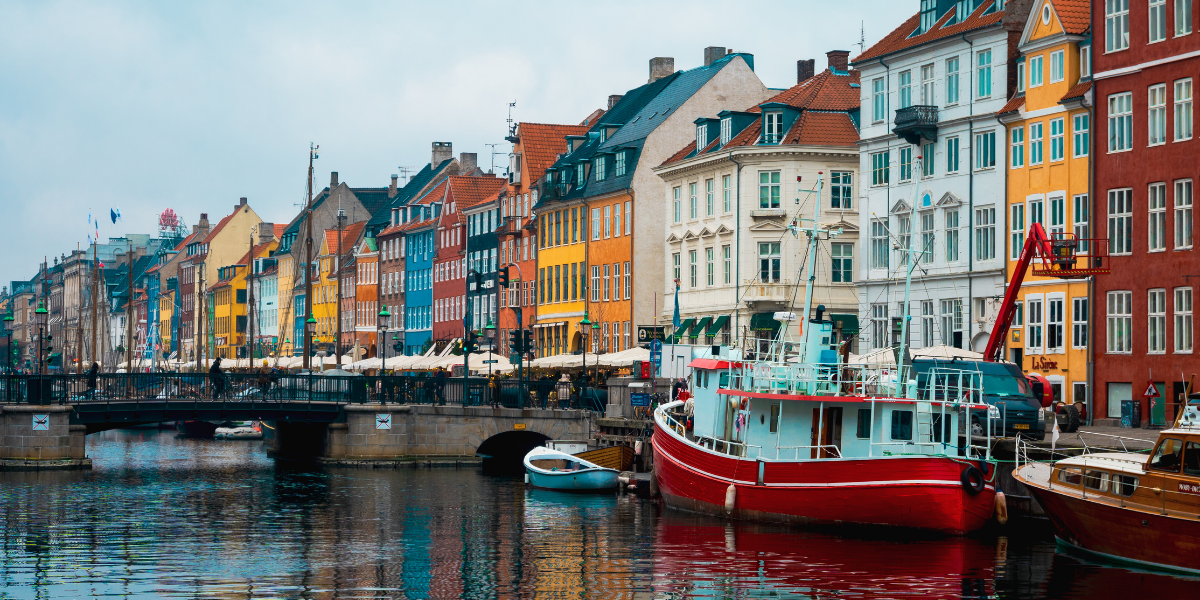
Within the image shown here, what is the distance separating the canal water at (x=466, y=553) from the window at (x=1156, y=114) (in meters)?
19.4

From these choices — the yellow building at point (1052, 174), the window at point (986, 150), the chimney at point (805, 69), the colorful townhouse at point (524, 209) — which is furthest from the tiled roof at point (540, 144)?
the yellow building at point (1052, 174)

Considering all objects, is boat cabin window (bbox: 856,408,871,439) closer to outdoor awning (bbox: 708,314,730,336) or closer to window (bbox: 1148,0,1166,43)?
window (bbox: 1148,0,1166,43)

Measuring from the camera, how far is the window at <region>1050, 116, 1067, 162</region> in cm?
6003

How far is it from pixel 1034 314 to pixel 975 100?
27.5ft

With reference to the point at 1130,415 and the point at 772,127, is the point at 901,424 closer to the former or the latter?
the point at 1130,415

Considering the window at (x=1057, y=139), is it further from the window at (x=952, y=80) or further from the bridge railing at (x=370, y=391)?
the bridge railing at (x=370, y=391)

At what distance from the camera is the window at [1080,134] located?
58938 millimetres

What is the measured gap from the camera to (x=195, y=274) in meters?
186

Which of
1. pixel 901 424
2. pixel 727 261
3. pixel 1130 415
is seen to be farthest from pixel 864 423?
pixel 727 261

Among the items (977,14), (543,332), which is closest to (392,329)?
(543,332)

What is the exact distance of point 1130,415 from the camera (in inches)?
2106

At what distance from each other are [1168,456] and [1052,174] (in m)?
28.6

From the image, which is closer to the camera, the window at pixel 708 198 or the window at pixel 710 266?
the window at pixel 710 266

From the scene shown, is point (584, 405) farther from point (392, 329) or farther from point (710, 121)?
point (392, 329)
